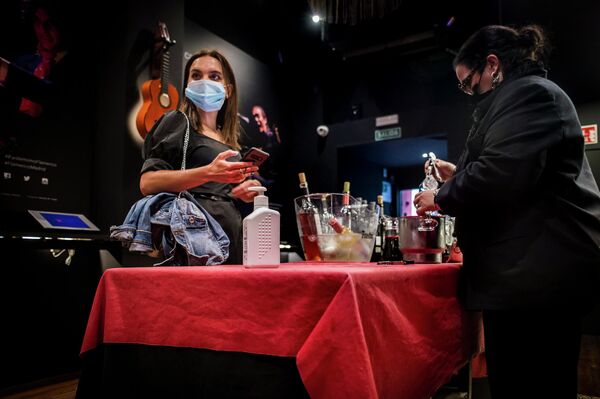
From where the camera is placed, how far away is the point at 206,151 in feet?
5.60

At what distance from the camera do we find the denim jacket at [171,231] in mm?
1405

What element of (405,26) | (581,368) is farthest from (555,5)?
(581,368)

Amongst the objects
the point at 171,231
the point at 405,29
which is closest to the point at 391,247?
the point at 171,231

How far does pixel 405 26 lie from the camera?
534 centimetres

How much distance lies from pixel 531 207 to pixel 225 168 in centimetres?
84

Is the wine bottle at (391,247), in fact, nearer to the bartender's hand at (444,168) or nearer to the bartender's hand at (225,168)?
the bartender's hand at (444,168)

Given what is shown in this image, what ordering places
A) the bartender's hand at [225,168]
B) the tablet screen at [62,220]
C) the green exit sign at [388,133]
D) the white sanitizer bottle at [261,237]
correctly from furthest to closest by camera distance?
the green exit sign at [388,133], the tablet screen at [62,220], the bartender's hand at [225,168], the white sanitizer bottle at [261,237]

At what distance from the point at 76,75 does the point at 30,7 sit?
0.54 m

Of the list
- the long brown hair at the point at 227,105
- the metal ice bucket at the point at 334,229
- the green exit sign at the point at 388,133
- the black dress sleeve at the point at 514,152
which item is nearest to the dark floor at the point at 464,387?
the metal ice bucket at the point at 334,229

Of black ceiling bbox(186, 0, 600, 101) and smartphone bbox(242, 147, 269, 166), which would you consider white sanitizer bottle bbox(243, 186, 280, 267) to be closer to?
smartphone bbox(242, 147, 269, 166)

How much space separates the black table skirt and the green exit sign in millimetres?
5402

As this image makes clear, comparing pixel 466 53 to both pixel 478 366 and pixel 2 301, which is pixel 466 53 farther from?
pixel 2 301

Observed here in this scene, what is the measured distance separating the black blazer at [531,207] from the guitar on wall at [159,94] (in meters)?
2.93

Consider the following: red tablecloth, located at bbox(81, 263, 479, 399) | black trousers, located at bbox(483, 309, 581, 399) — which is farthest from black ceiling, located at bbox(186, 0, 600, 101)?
red tablecloth, located at bbox(81, 263, 479, 399)
